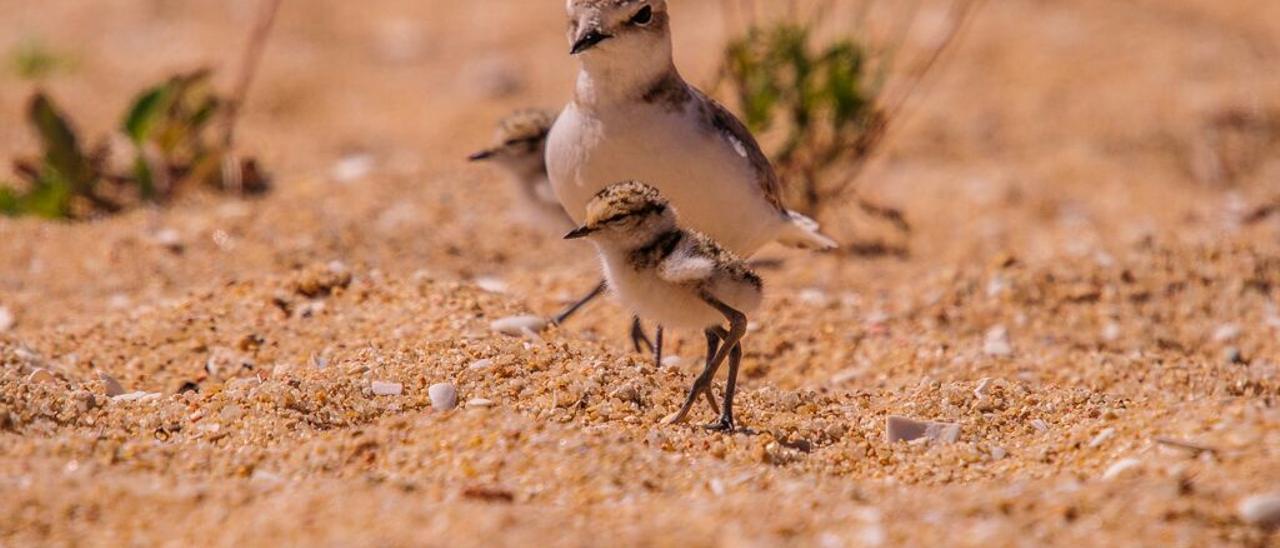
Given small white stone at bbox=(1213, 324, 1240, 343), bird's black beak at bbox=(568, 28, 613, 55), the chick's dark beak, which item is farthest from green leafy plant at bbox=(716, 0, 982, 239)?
bird's black beak at bbox=(568, 28, 613, 55)

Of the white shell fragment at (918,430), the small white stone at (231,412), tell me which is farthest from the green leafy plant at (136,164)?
the white shell fragment at (918,430)

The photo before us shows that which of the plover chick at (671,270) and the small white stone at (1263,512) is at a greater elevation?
the small white stone at (1263,512)

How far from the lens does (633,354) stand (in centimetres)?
504

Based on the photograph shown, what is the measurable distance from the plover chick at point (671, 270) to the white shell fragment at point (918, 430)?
448 mm

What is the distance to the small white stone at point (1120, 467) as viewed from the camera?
3691 mm

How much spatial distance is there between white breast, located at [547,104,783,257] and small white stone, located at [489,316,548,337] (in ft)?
1.31

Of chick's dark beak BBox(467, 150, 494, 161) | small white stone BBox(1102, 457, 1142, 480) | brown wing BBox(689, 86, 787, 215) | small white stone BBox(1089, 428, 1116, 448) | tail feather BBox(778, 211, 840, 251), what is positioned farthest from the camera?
chick's dark beak BBox(467, 150, 494, 161)

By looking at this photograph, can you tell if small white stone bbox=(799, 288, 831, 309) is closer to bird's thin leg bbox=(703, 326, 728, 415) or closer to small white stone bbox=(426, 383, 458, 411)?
bird's thin leg bbox=(703, 326, 728, 415)

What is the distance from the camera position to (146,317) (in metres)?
5.57

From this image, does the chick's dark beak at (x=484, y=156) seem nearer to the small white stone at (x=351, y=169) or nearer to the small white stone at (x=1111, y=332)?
the small white stone at (x=351, y=169)

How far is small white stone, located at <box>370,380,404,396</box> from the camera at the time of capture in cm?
439

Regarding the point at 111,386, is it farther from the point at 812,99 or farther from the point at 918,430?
the point at 812,99

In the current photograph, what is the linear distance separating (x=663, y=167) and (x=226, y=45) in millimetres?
7155

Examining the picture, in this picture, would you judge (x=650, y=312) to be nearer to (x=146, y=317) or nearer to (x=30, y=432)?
(x=30, y=432)
